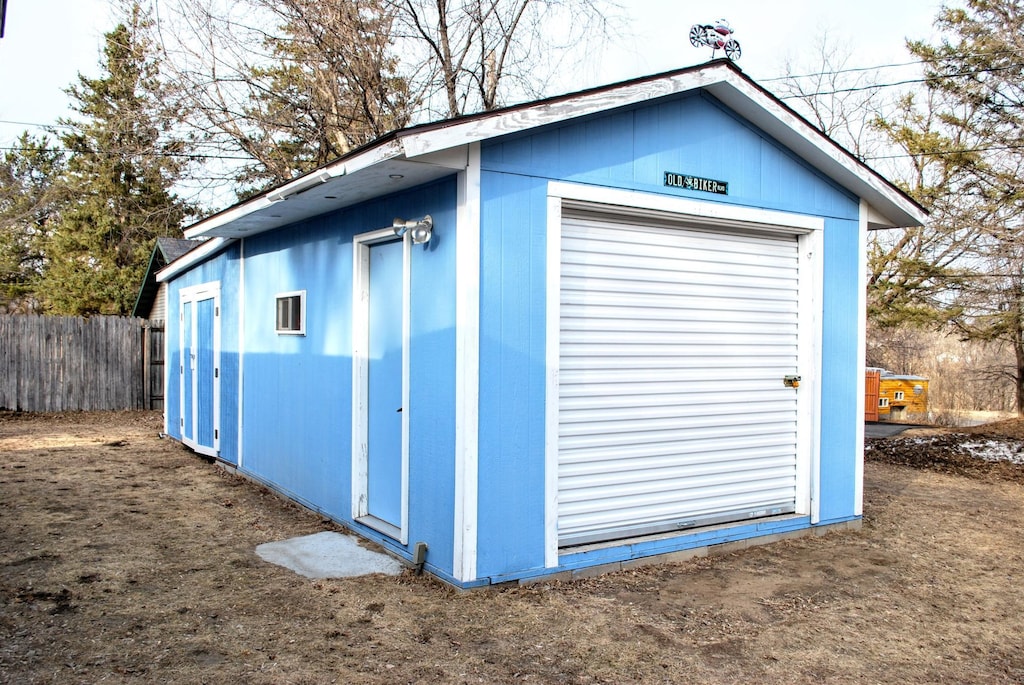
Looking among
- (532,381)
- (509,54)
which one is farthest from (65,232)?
(532,381)

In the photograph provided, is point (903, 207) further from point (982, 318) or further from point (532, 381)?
point (982, 318)

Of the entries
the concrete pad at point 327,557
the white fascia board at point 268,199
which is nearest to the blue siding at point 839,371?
the concrete pad at point 327,557

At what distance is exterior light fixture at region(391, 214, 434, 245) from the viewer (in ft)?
16.1

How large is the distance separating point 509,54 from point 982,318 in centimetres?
1016

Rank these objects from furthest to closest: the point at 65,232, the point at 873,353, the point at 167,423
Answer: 1. the point at 873,353
2. the point at 65,232
3. the point at 167,423

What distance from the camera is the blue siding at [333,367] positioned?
4781 mm

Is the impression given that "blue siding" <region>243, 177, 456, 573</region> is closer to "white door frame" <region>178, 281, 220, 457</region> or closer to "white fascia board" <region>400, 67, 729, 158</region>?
"white fascia board" <region>400, 67, 729, 158</region>

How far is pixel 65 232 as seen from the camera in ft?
65.2

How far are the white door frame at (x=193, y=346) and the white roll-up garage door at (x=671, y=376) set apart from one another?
5.70 meters

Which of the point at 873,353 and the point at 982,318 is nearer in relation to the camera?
the point at 982,318

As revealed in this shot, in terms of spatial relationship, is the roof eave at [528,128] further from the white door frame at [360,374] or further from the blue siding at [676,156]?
the white door frame at [360,374]

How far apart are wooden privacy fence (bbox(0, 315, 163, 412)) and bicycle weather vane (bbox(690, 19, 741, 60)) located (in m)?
13.6

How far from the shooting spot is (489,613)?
427 cm

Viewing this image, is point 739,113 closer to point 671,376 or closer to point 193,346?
point 671,376
